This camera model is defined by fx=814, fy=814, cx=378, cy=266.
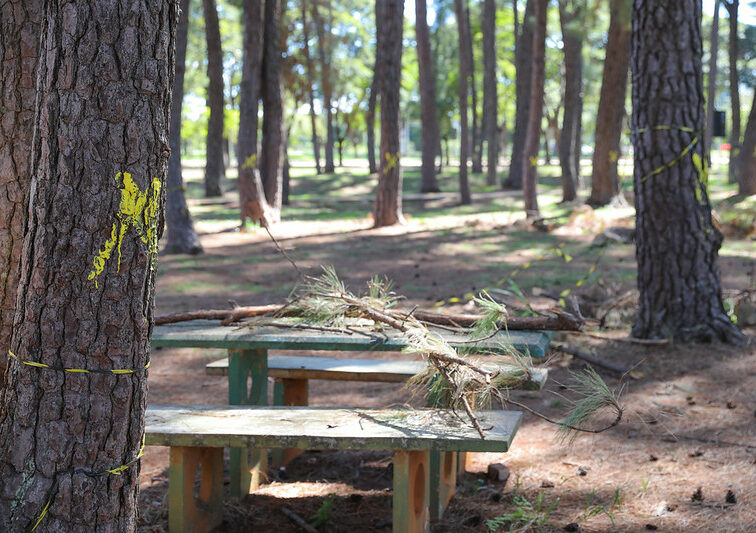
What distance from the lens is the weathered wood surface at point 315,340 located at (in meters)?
3.90

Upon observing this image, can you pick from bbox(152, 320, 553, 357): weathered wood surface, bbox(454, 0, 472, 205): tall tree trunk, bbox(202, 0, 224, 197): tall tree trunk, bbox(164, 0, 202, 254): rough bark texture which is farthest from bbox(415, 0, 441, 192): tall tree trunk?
bbox(152, 320, 553, 357): weathered wood surface

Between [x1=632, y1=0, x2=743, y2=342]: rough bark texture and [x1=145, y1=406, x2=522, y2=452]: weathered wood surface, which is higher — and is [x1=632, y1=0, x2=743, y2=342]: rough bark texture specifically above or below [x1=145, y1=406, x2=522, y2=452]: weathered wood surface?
above

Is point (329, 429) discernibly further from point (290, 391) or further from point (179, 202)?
point (179, 202)

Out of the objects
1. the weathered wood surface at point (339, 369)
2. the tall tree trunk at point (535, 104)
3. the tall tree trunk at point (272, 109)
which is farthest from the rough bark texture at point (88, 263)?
the tall tree trunk at point (535, 104)

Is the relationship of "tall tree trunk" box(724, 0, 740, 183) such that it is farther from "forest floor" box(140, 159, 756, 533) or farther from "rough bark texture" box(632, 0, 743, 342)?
"rough bark texture" box(632, 0, 743, 342)

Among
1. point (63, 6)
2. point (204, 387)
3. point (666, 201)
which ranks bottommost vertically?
point (204, 387)

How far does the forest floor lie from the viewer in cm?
384

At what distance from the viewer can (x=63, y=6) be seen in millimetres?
2311

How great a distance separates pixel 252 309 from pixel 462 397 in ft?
5.41

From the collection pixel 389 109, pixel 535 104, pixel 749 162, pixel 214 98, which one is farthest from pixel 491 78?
pixel 389 109

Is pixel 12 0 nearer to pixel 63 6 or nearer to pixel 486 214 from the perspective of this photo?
pixel 63 6

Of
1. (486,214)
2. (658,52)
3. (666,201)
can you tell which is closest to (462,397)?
(666,201)

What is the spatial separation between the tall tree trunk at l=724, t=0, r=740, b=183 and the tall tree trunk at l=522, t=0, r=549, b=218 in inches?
413

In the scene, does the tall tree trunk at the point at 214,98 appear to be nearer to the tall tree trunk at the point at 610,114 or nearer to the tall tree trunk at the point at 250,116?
the tall tree trunk at the point at 250,116
